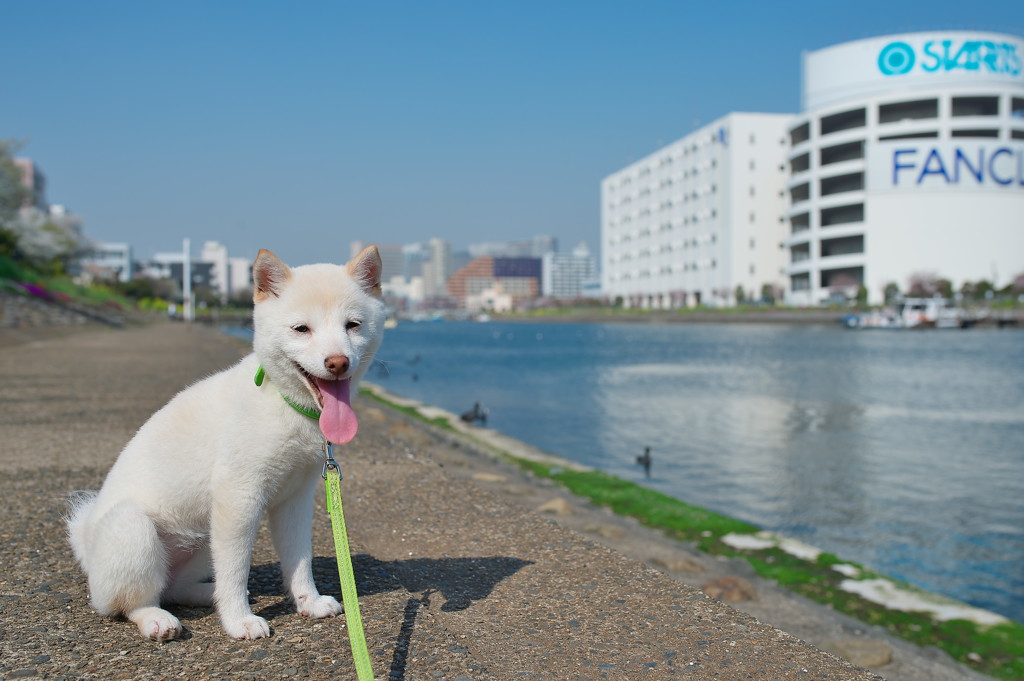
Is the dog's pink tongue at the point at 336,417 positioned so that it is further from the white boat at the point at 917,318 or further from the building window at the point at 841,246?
the building window at the point at 841,246

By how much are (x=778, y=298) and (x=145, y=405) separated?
103338 millimetres

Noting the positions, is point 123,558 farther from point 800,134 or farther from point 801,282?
point 800,134

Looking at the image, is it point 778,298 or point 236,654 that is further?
point 778,298

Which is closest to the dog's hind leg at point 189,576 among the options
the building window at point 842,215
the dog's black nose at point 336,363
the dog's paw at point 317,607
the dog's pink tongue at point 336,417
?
the dog's paw at point 317,607

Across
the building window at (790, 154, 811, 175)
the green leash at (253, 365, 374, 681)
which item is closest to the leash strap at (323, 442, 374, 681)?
the green leash at (253, 365, 374, 681)

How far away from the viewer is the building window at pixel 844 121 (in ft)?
305

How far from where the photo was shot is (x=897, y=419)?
844 inches

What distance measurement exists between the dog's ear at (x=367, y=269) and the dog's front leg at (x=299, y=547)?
862 mm

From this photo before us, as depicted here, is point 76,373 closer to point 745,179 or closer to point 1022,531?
point 1022,531

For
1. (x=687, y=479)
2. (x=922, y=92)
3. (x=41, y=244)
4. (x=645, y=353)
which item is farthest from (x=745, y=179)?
(x=687, y=479)

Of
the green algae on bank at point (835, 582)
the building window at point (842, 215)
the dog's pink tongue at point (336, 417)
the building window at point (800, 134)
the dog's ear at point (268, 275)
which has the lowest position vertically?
the green algae on bank at point (835, 582)

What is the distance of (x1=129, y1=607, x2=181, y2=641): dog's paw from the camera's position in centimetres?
315

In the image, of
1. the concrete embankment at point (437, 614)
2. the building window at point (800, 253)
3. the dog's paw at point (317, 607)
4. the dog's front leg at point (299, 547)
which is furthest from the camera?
the building window at point (800, 253)

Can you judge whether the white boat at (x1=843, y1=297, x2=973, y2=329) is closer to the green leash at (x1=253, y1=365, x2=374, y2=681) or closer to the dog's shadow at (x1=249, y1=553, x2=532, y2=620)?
the dog's shadow at (x1=249, y1=553, x2=532, y2=620)
